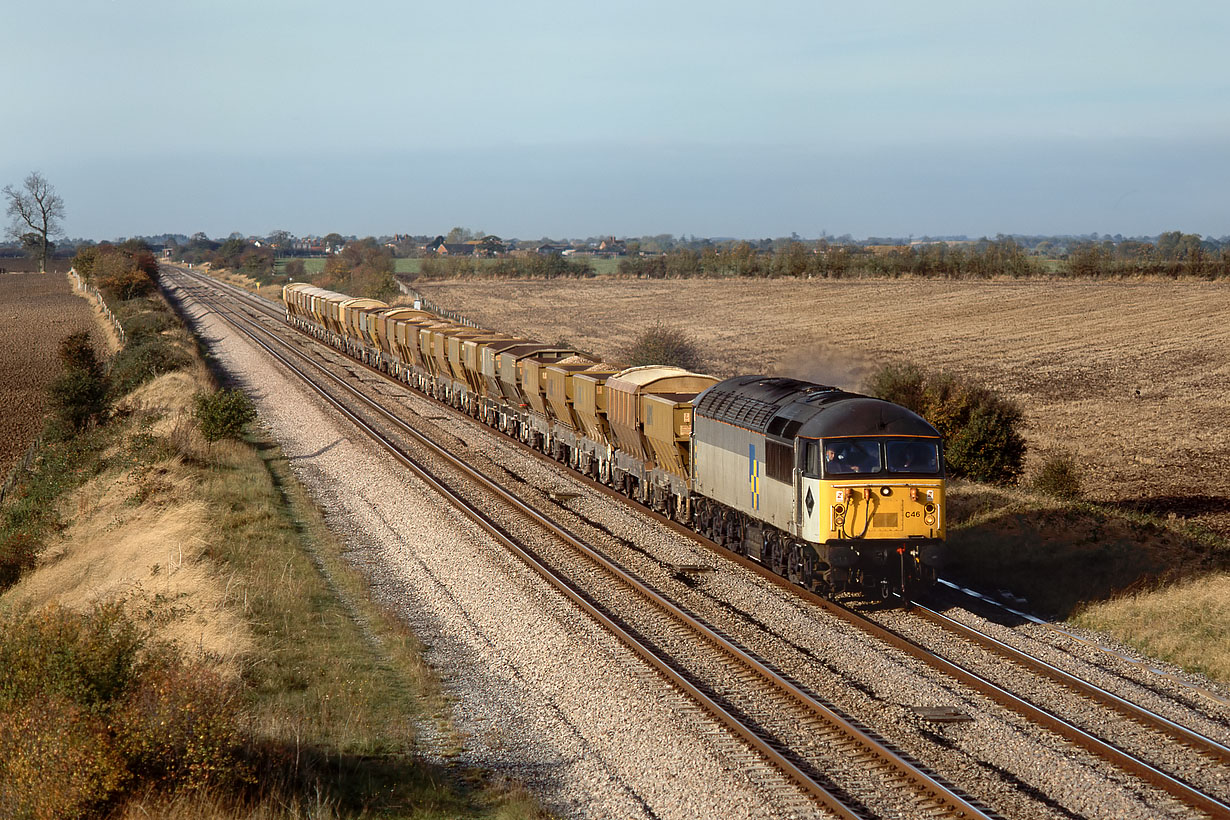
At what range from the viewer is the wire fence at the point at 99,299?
225 ft

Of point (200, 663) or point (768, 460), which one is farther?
point (768, 460)

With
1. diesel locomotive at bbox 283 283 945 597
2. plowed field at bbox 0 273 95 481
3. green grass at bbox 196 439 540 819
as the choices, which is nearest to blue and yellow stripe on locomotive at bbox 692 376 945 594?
diesel locomotive at bbox 283 283 945 597

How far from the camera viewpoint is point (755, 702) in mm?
14922

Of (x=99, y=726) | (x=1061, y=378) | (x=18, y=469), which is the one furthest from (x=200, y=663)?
(x=1061, y=378)

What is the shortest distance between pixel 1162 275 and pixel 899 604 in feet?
273

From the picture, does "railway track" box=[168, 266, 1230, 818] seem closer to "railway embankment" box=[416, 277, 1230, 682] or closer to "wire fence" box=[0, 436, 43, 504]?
"railway embankment" box=[416, 277, 1230, 682]

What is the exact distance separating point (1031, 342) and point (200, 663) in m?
55.7

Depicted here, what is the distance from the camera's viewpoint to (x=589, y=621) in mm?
18656

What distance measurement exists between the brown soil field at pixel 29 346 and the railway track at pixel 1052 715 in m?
27.9

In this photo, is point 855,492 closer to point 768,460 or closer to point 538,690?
point 768,460

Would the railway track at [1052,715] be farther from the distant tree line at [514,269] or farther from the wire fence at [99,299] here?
the distant tree line at [514,269]

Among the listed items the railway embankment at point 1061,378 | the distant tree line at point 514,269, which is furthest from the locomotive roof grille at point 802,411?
the distant tree line at point 514,269

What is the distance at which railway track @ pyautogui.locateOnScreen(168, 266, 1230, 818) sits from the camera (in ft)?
39.8

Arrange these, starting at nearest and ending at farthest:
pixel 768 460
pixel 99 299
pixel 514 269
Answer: pixel 768 460 → pixel 99 299 → pixel 514 269
